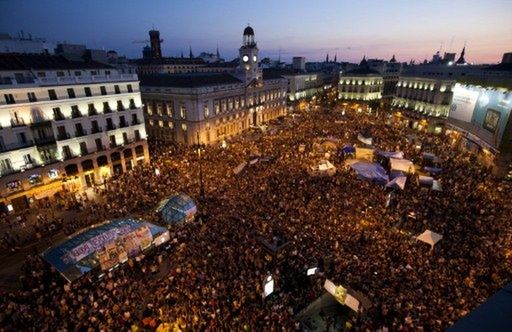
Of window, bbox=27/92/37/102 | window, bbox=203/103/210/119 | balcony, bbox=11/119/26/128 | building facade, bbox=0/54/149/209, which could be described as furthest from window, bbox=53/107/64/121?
window, bbox=203/103/210/119

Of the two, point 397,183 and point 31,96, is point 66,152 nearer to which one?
point 31,96

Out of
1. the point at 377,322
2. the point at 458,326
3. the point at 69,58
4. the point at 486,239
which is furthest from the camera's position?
the point at 69,58

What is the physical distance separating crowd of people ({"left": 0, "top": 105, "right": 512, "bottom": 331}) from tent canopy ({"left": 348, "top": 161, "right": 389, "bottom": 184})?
0.87 meters

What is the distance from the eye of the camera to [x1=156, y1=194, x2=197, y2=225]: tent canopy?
22500mm

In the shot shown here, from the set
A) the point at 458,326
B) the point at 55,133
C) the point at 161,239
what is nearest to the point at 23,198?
the point at 55,133

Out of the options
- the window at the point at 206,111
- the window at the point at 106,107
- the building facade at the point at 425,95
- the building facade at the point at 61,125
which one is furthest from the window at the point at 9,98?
the building facade at the point at 425,95

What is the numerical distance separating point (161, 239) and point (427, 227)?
1976 cm

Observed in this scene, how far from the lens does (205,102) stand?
47.1 meters

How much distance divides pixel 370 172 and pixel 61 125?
1281 inches

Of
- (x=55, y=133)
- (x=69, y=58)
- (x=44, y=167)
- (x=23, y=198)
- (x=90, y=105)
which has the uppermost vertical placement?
(x=69, y=58)

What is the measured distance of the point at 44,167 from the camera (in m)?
28.2

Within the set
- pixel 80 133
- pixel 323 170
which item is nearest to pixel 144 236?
pixel 80 133

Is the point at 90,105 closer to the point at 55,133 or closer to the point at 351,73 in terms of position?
the point at 55,133

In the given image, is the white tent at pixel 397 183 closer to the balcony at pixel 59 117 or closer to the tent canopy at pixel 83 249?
the tent canopy at pixel 83 249
